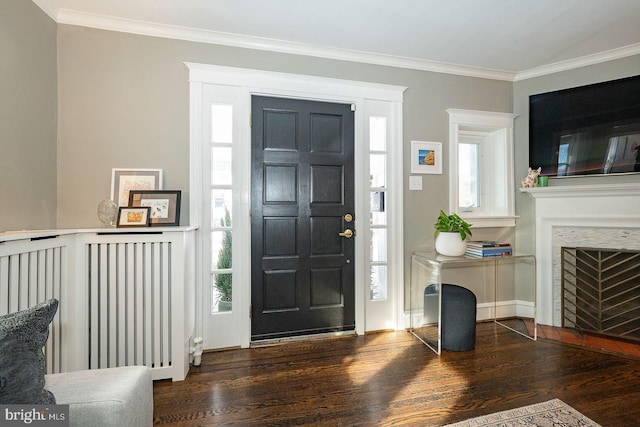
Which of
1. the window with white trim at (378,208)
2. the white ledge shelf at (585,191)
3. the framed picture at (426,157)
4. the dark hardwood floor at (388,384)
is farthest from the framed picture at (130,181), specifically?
the white ledge shelf at (585,191)

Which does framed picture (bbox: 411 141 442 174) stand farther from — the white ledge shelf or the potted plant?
the white ledge shelf

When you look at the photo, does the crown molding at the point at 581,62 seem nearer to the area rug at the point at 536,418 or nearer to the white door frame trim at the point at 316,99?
the white door frame trim at the point at 316,99

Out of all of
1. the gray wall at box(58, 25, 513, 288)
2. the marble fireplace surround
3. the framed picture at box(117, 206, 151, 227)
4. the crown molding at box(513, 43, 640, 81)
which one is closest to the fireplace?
the marble fireplace surround

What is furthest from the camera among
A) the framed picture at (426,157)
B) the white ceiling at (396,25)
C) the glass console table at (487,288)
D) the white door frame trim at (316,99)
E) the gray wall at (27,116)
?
the framed picture at (426,157)

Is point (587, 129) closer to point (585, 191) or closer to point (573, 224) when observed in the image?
point (585, 191)

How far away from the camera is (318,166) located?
108 inches

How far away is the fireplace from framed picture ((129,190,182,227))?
3.52 m

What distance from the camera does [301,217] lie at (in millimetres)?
2707

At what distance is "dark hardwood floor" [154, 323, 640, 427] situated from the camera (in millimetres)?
1700

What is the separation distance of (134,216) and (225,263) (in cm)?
76

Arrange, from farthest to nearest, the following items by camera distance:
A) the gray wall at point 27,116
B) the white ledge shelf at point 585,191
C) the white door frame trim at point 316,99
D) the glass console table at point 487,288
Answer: the glass console table at point 487,288
the white ledge shelf at point 585,191
the white door frame trim at point 316,99
the gray wall at point 27,116

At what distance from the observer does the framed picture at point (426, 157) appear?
297 cm

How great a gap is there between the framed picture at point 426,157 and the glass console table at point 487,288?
81cm

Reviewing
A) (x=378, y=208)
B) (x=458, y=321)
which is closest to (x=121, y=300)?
(x=378, y=208)
